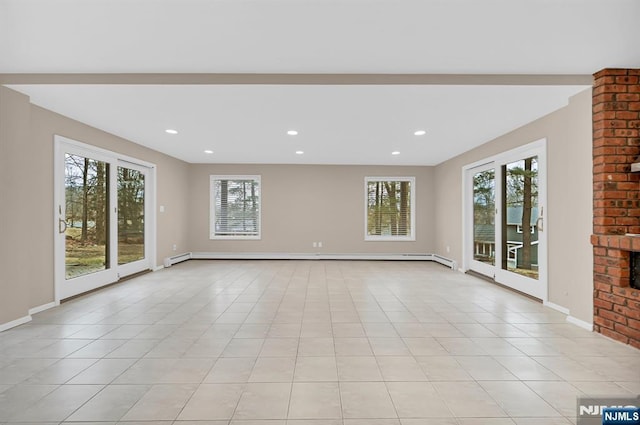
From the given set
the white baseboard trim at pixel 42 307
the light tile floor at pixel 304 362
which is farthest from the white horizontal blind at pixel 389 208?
the white baseboard trim at pixel 42 307

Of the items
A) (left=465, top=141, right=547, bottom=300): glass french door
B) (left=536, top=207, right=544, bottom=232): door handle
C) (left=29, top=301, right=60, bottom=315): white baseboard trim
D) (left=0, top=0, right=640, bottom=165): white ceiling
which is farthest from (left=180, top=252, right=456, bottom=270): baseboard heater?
(left=0, top=0, right=640, bottom=165): white ceiling

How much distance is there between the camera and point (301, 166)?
8.46m

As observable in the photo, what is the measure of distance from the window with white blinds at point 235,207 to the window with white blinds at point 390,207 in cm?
296

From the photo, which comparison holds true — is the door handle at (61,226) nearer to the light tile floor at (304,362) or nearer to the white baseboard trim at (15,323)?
the light tile floor at (304,362)

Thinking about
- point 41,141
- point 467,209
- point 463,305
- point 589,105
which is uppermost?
point 589,105

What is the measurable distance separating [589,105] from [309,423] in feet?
13.0

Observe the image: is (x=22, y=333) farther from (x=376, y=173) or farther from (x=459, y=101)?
(x=376, y=173)

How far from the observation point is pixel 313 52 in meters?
2.83

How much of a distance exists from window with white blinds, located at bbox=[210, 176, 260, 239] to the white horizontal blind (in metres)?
A: 3.00

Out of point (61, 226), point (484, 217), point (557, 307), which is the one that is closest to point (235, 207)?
point (61, 226)

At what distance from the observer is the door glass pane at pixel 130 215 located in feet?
18.9

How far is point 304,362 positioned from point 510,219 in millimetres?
4327

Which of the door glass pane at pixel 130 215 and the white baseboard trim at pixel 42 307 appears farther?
the door glass pane at pixel 130 215

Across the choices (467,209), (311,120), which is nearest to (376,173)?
(467,209)
